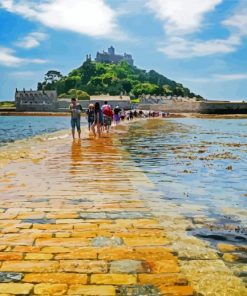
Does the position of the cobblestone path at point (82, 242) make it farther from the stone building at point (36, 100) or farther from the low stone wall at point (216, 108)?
the stone building at point (36, 100)

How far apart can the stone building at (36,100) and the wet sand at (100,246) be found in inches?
5438

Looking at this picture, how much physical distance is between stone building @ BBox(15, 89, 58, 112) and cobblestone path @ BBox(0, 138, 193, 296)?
137738mm

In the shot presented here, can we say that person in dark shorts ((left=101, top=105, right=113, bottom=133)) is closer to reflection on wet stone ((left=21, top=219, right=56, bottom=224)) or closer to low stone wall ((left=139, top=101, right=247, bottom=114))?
reflection on wet stone ((left=21, top=219, right=56, bottom=224))

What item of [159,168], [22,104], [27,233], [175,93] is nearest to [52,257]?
[27,233]

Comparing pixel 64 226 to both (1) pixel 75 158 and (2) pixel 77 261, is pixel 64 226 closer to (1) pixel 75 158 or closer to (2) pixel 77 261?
(2) pixel 77 261

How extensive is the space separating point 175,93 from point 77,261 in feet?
545

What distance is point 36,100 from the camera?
477 ft

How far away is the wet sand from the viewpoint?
10.2 ft

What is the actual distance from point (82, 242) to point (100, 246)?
216mm

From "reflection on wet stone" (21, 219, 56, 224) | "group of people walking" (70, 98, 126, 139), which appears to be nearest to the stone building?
"group of people walking" (70, 98, 126, 139)

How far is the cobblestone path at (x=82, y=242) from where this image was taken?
311cm

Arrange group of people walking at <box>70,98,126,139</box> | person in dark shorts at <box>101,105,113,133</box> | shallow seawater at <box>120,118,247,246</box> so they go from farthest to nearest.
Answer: person in dark shorts at <box>101,105,113,133</box> < group of people walking at <box>70,98,126,139</box> < shallow seawater at <box>120,118,247,246</box>

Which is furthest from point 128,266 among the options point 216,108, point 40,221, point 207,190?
point 216,108

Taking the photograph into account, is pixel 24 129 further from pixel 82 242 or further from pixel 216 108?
pixel 216 108
